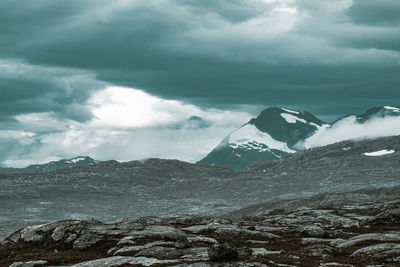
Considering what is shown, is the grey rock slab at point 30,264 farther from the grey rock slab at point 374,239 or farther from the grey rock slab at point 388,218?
the grey rock slab at point 388,218

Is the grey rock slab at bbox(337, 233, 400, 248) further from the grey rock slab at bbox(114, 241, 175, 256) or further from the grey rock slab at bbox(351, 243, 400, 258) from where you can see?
the grey rock slab at bbox(114, 241, 175, 256)

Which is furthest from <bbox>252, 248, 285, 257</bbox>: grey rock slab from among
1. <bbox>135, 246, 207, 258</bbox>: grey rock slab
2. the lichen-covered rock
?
the lichen-covered rock

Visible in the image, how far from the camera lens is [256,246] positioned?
61.6 m

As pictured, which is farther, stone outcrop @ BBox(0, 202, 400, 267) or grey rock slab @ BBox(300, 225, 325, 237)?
grey rock slab @ BBox(300, 225, 325, 237)

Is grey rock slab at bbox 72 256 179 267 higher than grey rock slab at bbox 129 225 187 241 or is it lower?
lower

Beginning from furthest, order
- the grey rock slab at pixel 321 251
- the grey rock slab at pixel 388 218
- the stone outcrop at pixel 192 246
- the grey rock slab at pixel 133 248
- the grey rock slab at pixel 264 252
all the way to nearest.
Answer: the grey rock slab at pixel 388 218 < the grey rock slab at pixel 133 248 < the grey rock slab at pixel 264 252 < the grey rock slab at pixel 321 251 < the stone outcrop at pixel 192 246

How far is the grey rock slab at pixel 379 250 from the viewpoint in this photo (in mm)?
49906

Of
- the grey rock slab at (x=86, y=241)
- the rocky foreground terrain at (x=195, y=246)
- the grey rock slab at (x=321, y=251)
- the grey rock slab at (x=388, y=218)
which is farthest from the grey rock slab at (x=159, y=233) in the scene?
the grey rock slab at (x=388, y=218)

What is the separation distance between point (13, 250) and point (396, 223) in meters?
53.5

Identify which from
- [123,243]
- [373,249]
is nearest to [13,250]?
[123,243]

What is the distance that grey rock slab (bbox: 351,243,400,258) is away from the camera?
49906 millimetres

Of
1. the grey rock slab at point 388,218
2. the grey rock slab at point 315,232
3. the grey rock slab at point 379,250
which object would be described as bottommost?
the grey rock slab at point 388,218

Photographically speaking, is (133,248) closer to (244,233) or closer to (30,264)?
(30,264)

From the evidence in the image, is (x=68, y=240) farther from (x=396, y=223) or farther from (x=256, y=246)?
(x=396, y=223)
